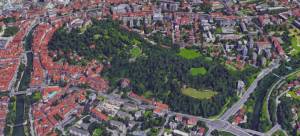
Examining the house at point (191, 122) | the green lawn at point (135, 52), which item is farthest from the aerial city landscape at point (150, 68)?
the green lawn at point (135, 52)

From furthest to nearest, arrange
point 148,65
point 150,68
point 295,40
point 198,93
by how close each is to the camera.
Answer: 1. point 295,40
2. point 148,65
3. point 150,68
4. point 198,93

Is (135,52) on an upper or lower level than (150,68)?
upper

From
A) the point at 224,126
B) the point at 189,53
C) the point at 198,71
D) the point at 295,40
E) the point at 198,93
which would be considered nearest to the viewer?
the point at 224,126

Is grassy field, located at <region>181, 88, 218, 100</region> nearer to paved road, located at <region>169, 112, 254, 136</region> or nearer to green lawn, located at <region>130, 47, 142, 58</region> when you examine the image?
paved road, located at <region>169, 112, 254, 136</region>

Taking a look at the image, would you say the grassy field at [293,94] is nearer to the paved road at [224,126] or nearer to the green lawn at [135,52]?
the paved road at [224,126]

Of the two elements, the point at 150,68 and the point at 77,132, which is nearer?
the point at 77,132

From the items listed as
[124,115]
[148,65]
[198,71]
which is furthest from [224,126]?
[148,65]

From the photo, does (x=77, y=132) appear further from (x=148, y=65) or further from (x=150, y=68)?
(x=148, y=65)
